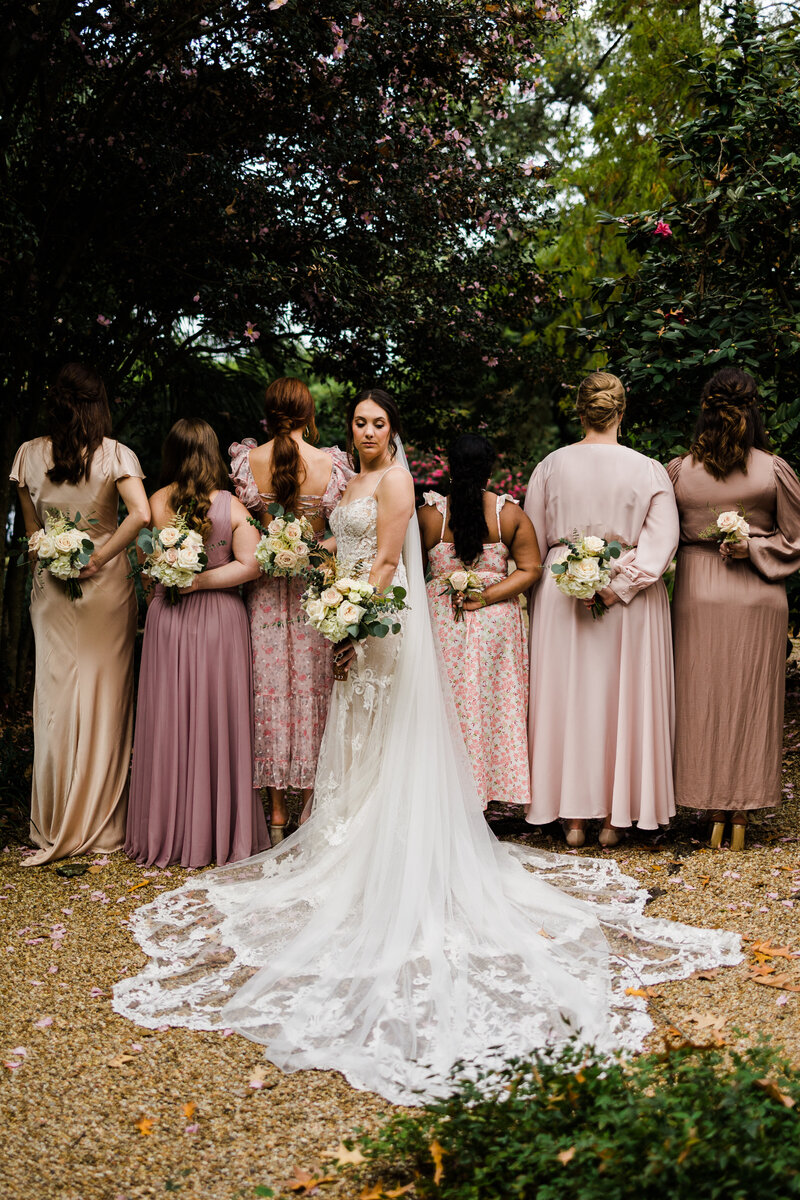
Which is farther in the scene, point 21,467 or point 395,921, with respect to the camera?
point 21,467

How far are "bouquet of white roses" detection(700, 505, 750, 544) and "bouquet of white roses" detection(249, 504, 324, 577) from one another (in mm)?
1859

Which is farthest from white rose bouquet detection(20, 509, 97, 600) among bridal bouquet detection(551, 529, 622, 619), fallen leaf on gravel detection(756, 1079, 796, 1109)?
fallen leaf on gravel detection(756, 1079, 796, 1109)

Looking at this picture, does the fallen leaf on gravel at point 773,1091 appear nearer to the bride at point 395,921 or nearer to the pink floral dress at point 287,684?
the bride at point 395,921

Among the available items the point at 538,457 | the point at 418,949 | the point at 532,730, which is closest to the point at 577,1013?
the point at 418,949

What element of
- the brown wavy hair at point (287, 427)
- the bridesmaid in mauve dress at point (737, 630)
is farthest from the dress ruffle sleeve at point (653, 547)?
the brown wavy hair at point (287, 427)

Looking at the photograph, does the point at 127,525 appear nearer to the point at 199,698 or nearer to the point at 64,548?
the point at 64,548

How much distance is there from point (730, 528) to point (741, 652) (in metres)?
0.63

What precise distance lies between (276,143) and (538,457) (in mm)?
5523

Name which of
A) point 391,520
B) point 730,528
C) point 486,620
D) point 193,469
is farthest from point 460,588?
point 193,469

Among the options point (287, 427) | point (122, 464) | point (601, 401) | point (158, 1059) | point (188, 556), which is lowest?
point (158, 1059)

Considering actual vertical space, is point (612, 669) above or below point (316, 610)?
below

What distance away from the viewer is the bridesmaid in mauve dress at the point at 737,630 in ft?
16.3

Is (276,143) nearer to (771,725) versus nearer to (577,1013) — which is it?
(771,725)

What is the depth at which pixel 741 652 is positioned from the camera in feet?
16.4
